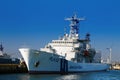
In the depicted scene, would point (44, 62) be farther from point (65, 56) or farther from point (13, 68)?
point (13, 68)

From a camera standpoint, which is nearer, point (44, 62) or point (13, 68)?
point (44, 62)

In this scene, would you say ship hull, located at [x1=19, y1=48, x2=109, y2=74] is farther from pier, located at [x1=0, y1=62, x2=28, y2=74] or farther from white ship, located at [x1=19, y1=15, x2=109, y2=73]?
pier, located at [x1=0, y1=62, x2=28, y2=74]

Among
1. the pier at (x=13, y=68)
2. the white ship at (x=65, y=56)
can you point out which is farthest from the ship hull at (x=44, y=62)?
the pier at (x=13, y=68)

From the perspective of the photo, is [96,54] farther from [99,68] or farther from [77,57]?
[77,57]

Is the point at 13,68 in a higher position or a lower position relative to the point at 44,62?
lower

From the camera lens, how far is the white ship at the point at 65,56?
66.1 m

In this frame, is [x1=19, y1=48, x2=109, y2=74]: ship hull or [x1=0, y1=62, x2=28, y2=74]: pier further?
[x1=0, y1=62, x2=28, y2=74]: pier

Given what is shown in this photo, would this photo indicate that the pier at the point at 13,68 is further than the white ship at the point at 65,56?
Yes

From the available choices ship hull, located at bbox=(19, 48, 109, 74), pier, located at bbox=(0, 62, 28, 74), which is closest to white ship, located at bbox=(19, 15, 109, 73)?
ship hull, located at bbox=(19, 48, 109, 74)

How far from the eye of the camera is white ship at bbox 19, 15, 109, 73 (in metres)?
66.1

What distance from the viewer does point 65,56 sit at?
242 feet

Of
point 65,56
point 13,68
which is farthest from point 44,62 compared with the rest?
point 13,68

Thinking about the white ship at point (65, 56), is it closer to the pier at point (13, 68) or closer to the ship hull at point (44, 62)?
the ship hull at point (44, 62)

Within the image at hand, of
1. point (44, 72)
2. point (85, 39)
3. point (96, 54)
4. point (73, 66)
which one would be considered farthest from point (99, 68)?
point (44, 72)
